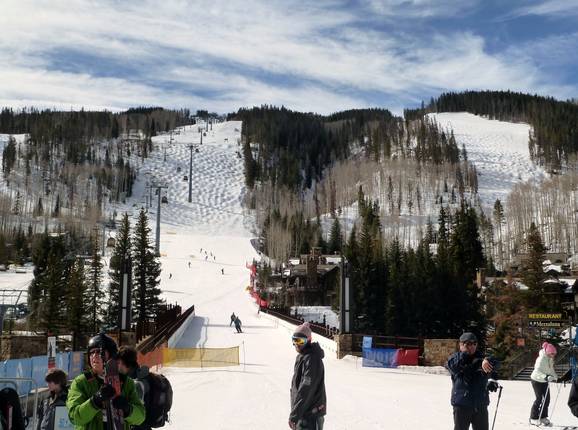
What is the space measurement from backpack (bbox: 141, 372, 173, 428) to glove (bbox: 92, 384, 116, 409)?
3.45 feet

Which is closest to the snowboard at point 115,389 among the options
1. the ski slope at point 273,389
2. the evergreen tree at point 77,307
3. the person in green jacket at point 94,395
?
the person in green jacket at point 94,395

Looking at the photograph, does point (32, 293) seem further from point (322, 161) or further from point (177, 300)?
point (322, 161)

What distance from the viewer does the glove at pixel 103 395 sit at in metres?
3.75

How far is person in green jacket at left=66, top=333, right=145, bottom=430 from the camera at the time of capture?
12.8 feet

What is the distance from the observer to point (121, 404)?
153 inches

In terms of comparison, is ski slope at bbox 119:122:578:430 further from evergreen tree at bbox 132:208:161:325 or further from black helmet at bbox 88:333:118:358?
black helmet at bbox 88:333:118:358

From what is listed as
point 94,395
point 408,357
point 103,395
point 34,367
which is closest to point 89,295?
point 408,357

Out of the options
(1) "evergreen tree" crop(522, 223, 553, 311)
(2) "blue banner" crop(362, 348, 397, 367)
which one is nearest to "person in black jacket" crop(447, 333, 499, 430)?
(2) "blue banner" crop(362, 348, 397, 367)

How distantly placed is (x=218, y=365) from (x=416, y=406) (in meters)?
10.2

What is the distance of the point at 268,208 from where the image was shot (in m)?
136

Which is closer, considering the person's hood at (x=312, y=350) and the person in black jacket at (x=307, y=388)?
the person in black jacket at (x=307, y=388)

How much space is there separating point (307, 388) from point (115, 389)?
233 centimetres

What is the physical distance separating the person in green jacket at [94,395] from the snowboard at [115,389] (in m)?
0.03

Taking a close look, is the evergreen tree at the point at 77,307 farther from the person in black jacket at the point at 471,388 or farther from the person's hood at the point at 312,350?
the person in black jacket at the point at 471,388
